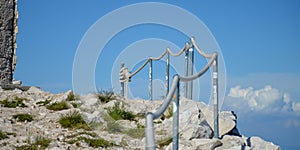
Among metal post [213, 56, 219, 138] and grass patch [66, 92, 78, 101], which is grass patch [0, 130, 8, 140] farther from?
metal post [213, 56, 219, 138]

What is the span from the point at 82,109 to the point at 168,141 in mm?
2043

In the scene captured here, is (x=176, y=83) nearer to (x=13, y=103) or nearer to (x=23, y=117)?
(x=23, y=117)

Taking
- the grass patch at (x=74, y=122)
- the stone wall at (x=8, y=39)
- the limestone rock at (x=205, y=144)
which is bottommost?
the limestone rock at (x=205, y=144)

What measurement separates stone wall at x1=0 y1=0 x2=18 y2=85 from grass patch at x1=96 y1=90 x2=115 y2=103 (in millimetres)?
4158

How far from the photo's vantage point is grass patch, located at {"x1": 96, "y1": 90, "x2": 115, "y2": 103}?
27.8 feet

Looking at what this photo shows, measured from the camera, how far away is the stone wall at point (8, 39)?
1194 cm

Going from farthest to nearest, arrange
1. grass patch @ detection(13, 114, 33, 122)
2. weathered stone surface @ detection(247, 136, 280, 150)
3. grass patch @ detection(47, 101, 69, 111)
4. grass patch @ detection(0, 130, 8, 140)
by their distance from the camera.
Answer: grass patch @ detection(47, 101, 69, 111) → grass patch @ detection(13, 114, 33, 122) → weathered stone surface @ detection(247, 136, 280, 150) → grass patch @ detection(0, 130, 8, 140)

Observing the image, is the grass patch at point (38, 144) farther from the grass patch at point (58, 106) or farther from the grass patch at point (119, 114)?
the grass patch at point (58, 106)

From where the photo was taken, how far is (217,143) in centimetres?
584

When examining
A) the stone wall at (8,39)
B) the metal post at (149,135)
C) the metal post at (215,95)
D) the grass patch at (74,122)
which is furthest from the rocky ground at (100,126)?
the stone wall at (8,39)

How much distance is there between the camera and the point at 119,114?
757cm

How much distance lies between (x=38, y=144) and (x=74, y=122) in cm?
119

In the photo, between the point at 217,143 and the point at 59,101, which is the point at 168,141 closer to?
the point at 217,143

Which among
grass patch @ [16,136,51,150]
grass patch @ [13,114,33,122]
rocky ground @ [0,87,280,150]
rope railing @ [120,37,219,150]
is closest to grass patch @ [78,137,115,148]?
rocky ground @ [0,87,280,150]
